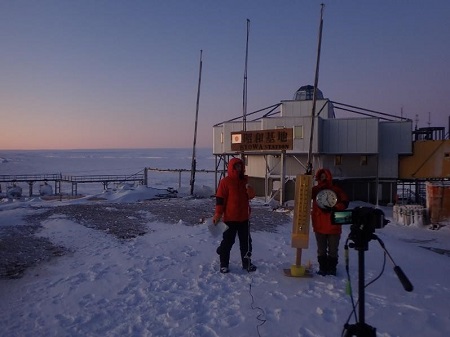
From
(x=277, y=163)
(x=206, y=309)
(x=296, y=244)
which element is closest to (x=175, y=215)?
(x=296, y=244)

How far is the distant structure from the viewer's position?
74.3 feet

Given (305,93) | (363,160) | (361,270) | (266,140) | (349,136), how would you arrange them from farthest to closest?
(305,93) → (363,160) → (349,136) → (266,140) → (361,270)

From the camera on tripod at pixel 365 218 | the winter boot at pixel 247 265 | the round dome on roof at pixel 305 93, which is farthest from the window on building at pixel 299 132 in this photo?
the camera on tripod at pixel 365 218

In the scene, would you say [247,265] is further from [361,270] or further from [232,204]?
[361,270]

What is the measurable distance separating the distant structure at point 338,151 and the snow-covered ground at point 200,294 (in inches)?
567

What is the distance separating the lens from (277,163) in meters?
24.1

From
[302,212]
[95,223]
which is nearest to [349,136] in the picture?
[95,223]

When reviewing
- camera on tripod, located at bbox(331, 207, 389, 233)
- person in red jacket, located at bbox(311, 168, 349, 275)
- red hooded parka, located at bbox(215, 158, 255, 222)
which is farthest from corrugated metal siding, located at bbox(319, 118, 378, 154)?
camera on tripod, located at bbox(331, 207, 389, 233)

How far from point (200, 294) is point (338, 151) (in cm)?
1961

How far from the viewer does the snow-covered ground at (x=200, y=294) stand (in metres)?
4.41

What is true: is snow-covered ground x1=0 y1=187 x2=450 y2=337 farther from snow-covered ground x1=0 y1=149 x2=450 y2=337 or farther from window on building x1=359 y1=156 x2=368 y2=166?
A: window on building x1=359 y1=156 x2=368 y2=166

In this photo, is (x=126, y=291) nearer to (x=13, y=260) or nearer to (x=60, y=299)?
(x=60, y=299)

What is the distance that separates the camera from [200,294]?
544cm

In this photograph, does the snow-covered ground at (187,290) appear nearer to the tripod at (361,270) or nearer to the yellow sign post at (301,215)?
the yellow sign post at (301,215)
